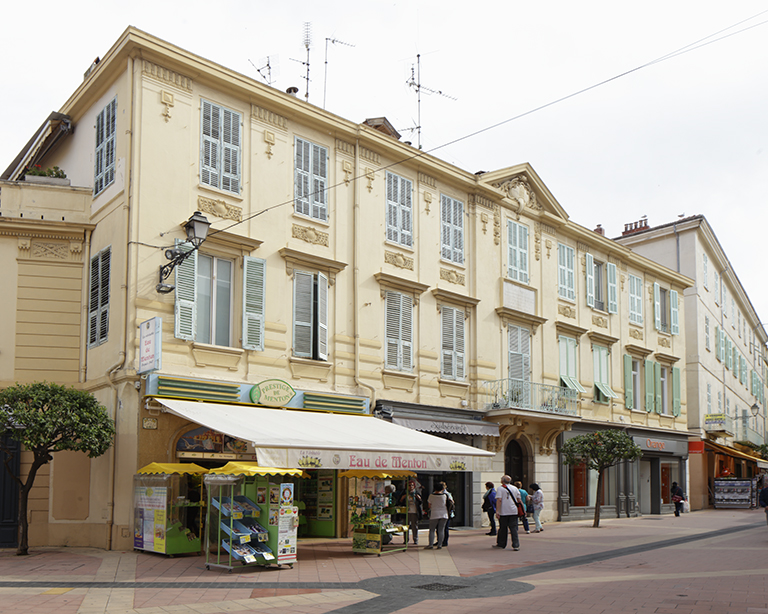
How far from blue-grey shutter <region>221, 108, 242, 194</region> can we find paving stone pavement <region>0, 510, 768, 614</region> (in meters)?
6.97

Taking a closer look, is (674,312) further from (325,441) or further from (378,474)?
(325,441)

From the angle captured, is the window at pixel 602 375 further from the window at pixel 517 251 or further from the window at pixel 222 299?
the window at pixel 222 299

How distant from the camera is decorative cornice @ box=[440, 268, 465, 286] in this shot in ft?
64.6

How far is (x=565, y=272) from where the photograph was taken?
2397cm

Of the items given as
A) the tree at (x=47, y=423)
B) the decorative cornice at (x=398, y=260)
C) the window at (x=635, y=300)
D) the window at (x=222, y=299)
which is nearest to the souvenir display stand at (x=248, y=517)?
the tree at (x=47, y=423)

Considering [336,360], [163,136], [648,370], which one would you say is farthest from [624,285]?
[163,136]

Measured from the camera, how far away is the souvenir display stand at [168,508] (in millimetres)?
12430

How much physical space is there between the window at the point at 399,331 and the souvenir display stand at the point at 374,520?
4323 mm

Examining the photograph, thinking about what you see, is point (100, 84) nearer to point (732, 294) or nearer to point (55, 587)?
point (55, 587)

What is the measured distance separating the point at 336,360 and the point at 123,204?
533cm

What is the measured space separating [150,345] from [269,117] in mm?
5826

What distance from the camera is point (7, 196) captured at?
15.7 meters

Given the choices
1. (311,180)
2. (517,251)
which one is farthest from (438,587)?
(517,251)

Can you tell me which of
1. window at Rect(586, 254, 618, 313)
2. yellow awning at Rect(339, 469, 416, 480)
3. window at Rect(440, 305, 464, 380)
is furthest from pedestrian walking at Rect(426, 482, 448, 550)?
window at Rect(586, 254, 618, 313)
